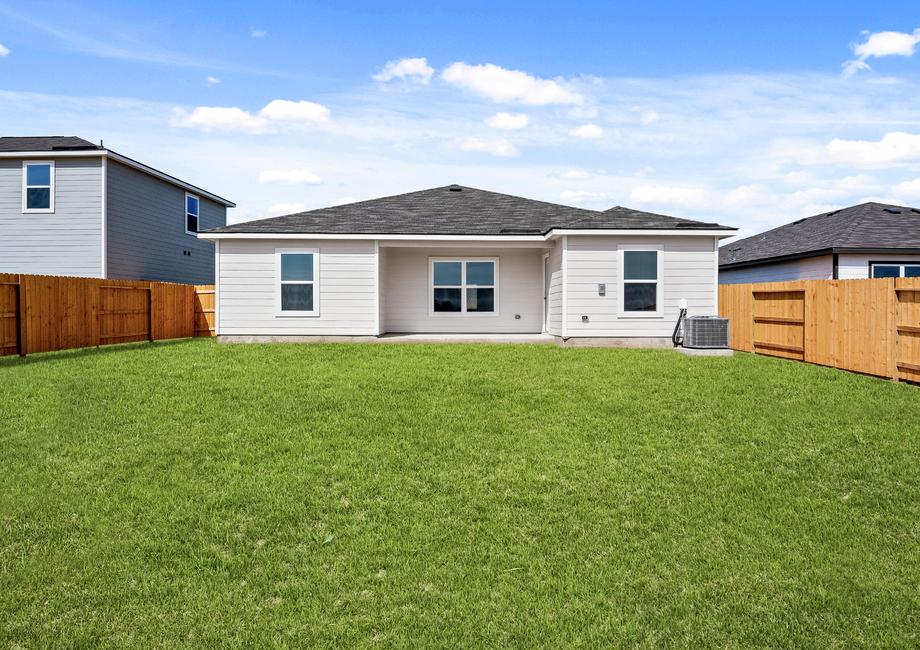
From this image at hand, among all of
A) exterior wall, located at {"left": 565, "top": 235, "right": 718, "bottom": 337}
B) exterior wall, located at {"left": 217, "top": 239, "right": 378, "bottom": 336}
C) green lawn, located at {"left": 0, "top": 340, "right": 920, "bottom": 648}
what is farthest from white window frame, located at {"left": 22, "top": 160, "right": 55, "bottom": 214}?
exterior wall, located at {"left": 565, "top": 235, "right": 718, "bottom": 337}

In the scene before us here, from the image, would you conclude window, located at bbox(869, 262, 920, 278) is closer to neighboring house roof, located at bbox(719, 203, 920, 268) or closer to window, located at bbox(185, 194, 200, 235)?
neighboring house roof, located at bbox(719, 203, 920, 268)

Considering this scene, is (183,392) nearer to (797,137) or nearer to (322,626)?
(322,626)

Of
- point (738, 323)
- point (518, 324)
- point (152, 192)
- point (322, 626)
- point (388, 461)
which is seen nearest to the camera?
point (322, 626)

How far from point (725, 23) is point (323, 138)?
37.2ft


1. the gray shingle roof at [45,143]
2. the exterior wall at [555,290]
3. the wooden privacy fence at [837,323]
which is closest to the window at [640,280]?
the exterior wall at [555,290]

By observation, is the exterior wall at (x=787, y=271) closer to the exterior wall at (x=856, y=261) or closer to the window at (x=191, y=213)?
the exterior wall at (x=856, y=261)

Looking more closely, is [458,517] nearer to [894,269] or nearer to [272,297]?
[272,297]

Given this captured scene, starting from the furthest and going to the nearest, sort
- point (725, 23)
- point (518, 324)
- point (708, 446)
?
point (518, 324)
point (725, 23)
point (708, 446)

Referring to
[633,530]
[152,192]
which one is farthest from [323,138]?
[633,530]

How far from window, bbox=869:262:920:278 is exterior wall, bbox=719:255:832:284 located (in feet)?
4.01

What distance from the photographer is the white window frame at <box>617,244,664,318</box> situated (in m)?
14.3

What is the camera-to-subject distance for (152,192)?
2038 cm

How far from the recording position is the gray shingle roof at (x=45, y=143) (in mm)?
17750

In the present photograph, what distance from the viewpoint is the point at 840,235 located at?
60.8 ft
